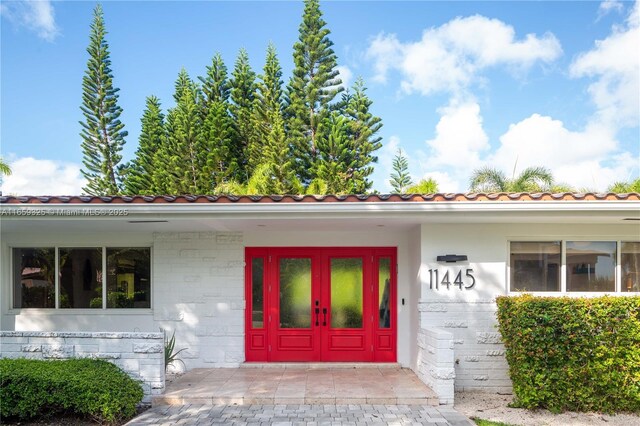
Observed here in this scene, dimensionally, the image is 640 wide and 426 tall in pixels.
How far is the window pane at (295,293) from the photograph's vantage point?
25.4 feet

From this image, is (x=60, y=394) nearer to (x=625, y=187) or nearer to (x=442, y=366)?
(x=442, y=366)

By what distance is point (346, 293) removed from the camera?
7750mm

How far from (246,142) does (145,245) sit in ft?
38.0

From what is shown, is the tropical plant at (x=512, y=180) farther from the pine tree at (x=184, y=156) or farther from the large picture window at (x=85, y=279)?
the large picture window at (x=85, y=279)

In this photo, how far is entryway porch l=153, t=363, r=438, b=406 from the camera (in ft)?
18.7

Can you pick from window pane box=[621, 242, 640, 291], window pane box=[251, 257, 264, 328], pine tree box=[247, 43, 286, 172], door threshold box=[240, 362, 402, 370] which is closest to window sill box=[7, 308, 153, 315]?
window pane box=[251, 257, 264, 328]

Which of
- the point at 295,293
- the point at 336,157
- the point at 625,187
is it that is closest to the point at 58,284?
the point at 295,293

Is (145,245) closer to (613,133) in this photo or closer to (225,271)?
(225,271)

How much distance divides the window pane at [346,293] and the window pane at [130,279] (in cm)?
324

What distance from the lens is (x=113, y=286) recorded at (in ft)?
A: 25.5

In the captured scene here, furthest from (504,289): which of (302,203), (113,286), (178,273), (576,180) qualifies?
(576,180)

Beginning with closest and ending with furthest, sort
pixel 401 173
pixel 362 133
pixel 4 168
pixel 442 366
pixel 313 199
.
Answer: pixel 313 199, pixel 442 366, pixel 4 168, pixel 362 133, pixel 401 173

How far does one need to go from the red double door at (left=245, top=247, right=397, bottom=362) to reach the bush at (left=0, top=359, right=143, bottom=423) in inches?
110

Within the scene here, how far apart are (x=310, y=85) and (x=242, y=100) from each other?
3.00 m
